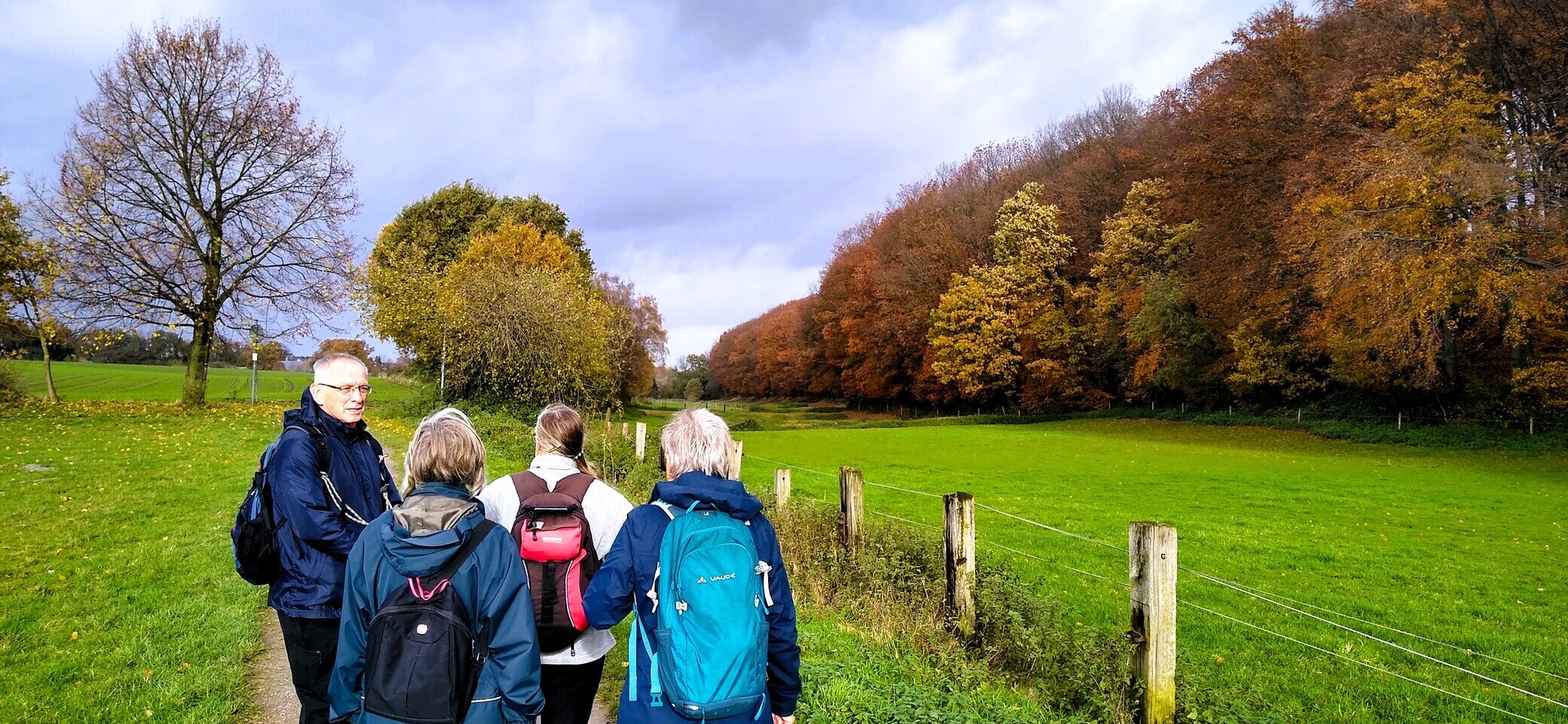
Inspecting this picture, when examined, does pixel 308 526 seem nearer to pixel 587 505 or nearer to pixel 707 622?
pixel 587 505

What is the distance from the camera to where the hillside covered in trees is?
22.7 metres

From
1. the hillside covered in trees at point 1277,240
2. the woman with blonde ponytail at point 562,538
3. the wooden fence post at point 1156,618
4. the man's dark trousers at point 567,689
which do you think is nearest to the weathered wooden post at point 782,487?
the wooden fence post at point 1156,618

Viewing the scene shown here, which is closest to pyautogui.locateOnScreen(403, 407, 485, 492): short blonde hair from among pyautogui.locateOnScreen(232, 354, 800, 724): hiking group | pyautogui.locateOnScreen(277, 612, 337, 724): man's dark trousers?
pyautogui.locateOnScreen(232, 354, 800, 724): hiking group

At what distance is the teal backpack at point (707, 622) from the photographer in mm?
2488

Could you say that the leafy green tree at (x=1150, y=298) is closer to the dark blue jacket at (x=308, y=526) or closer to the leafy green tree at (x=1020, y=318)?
the leafy green tree at (x=1020, y=318)

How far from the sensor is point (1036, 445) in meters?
29.6

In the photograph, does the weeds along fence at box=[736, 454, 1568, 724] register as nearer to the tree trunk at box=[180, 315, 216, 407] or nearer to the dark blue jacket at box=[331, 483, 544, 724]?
the dark blue jacket at box=[331, 483, 544, 724]

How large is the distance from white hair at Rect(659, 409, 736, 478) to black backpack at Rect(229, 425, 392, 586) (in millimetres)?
1645

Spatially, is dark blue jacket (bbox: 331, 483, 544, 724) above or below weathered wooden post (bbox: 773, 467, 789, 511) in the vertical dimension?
above

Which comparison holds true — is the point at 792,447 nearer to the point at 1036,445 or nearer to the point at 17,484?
the point at 1036,445

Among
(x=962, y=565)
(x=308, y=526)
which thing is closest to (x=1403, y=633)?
(x=962, y=565)

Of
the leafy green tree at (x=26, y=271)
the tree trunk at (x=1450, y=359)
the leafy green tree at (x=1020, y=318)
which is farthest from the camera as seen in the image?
the leafy green tree at (x=1020, y=318)

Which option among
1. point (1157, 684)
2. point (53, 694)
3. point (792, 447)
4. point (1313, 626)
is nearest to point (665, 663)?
point (1157, 684)

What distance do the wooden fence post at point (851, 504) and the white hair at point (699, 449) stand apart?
5201 millimetres
